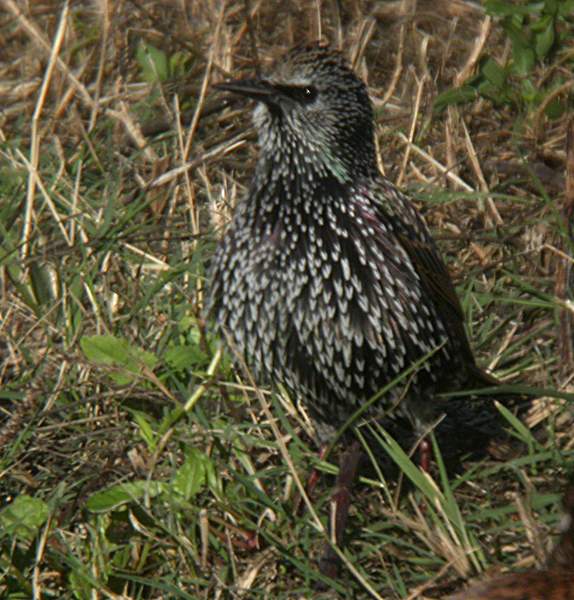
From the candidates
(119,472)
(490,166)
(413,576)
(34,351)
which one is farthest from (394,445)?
(490,166)

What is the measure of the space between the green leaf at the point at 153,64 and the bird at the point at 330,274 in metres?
1.85

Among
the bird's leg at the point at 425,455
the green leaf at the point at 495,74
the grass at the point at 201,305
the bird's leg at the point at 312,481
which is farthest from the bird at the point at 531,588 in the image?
the green leaf at the point at 495,74

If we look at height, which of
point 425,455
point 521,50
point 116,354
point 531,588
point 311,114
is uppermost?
point 531,588

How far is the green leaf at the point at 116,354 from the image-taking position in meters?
4.45

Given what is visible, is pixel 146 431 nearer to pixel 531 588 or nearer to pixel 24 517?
pixel 24 517

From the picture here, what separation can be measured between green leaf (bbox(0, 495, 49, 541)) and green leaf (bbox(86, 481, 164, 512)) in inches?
5.1

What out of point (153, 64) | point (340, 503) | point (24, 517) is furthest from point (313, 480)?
point (153, 64)

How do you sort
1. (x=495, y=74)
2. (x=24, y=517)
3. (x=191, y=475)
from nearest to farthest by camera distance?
(x=24, y=517) → (x=191, y=475) → (x=495, y=74)

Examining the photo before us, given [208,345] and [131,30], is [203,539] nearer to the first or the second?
[208,345]

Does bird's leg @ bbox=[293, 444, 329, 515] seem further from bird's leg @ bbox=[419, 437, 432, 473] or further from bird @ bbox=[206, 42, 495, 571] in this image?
bird's leg @ bbox=[419, 437, 432, 473]

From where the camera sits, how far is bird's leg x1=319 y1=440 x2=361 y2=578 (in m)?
4.03

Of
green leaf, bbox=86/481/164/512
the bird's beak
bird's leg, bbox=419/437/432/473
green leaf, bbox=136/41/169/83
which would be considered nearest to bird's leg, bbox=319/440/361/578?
bird's leg, bbox=419/437/432/473

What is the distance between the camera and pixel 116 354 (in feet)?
14.8

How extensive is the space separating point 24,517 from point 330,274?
103 centimetres
